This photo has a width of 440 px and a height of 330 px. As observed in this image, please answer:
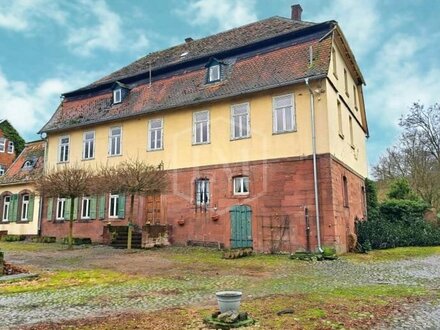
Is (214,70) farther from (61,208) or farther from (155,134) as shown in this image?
(61,208)

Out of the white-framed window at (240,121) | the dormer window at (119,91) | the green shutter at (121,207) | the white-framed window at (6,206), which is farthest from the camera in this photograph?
the white-framed window at (6,206)

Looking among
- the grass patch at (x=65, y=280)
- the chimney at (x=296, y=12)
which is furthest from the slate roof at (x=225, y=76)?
the grass patch at (x=65, y=280)

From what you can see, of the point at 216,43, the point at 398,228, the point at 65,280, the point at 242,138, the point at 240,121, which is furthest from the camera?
the point at 216,43

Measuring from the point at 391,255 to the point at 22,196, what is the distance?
23.6 meters

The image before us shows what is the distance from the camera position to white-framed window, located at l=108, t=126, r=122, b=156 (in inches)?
873

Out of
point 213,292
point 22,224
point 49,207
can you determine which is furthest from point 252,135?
point 22,224

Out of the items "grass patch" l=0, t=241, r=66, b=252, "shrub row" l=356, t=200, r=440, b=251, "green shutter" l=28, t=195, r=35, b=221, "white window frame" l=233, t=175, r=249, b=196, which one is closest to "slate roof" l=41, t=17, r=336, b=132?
"white window frame" l=233, t=175, r=249, b=196

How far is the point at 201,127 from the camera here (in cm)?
1941

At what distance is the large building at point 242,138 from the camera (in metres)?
16.2

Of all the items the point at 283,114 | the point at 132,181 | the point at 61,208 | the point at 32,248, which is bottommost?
the point at 32,248

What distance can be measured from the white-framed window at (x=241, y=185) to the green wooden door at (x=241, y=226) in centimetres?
68

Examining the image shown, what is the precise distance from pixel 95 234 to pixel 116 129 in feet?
19.7

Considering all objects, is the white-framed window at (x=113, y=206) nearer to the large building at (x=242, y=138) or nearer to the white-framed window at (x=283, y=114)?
the large building at (x=242, y=138)

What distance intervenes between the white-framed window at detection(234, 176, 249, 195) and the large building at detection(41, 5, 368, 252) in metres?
0.07
